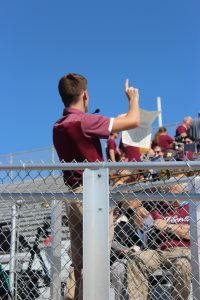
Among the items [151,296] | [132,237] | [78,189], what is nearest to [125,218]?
[132,237]

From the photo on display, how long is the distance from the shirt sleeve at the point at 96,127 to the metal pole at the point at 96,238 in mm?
533

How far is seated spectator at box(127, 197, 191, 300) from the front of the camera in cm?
386

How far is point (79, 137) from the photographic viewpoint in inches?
134

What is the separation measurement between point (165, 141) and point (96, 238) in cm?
806

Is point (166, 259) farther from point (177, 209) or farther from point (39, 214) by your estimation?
point (39, 214)

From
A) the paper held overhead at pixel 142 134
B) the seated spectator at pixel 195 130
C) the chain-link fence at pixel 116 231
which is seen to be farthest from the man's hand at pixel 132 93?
the seated spectator at pixel 195 130

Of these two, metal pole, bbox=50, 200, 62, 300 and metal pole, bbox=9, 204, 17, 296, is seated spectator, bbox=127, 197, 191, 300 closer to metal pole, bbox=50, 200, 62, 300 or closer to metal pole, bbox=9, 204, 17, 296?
metal pole, bbox=50, 200, 62, 300

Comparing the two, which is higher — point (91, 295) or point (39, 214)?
point (39, 214)

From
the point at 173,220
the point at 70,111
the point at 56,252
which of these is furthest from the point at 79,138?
the point at 173,220

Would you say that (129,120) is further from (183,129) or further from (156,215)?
(183,129)

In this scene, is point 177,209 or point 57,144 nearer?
point 57,144

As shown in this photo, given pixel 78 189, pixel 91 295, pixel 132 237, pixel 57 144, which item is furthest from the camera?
pixel 132 237

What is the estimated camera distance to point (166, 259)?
4145mm

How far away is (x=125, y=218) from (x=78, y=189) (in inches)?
46.3
